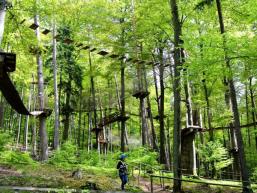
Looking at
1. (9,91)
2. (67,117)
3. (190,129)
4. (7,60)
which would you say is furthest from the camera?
(67,117)

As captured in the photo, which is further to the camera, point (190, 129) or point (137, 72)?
point (137, 72)

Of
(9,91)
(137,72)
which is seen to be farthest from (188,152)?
(9,91)

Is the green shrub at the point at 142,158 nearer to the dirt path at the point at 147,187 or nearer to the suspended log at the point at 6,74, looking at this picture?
the dirt path at the point at 147,187

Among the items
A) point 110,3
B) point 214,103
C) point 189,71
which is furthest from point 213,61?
point 214,103

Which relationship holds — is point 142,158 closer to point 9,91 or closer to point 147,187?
point 147,187

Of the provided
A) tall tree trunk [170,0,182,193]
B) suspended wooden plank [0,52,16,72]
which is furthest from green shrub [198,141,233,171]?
suspended wooden plank [0,52,16,72]

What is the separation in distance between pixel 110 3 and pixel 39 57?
7513mm

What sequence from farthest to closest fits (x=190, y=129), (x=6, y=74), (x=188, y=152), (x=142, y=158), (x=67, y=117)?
(x=67, y=117) < (x=142, y=158) < (x=188, y=152) < (x=190, y=129) < (x=6, y=74)

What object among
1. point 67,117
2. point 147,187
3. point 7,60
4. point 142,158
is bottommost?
point 147,187

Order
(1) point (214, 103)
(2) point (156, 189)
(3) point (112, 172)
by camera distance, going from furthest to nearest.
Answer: (1) point (214, 103)
(3) point (112, 172)
(2) point (156, 189)

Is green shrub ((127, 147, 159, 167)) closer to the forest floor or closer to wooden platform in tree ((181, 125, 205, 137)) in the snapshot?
the forest floor

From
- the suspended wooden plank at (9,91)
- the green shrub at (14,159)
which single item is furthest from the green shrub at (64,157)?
the suspended wooden plank at (9,91)

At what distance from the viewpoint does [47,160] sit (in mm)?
16875

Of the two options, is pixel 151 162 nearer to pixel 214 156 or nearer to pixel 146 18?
pixel 214 156
